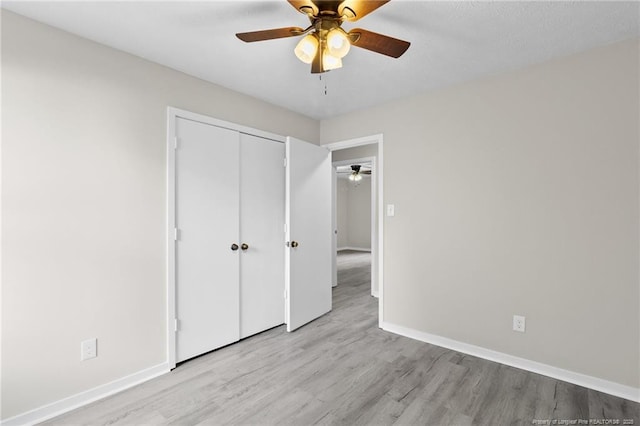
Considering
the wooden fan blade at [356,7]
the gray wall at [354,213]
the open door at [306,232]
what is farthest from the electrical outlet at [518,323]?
the gray wall at [354,213]

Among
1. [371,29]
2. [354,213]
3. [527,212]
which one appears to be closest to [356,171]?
[354,213]

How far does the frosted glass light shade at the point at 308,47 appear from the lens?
1622 mm

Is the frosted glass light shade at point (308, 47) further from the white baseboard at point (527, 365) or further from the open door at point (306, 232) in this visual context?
the white baseboard at point (527, 365)

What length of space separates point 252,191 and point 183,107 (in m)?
0.98

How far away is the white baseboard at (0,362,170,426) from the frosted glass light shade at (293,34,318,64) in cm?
249

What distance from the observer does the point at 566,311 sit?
2262mm

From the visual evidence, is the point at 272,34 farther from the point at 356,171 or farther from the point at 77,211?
the point at 356,171

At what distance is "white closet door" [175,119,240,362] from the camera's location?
2.52 m

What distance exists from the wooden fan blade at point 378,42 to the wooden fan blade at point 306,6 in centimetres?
21

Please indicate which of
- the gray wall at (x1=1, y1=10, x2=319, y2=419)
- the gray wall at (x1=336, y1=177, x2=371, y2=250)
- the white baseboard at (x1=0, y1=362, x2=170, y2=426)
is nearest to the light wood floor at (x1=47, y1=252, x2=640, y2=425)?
the white baseboard at (x1=0, y1=362, x2=170, y2=426)

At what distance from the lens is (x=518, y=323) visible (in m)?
2.46

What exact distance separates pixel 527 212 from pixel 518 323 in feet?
3.01

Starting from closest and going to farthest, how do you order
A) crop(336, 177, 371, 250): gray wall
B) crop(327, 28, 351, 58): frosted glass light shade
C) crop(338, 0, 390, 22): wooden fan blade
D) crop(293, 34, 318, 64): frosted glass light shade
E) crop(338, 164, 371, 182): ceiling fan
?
crop(338, 0, 390, 22): wooden fan blade < crop(327, 28, 351, 58): frosted glass light shade < crop(293, 34, 318, 64): frosted glass light shade < crop(338, 164, 371, 182): ceiling fan < crop(336, 177, 371, 250): gray wall

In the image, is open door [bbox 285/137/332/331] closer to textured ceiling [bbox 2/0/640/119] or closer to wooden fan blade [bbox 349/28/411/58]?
textured ceiling [bbox 2/0/640/119]
